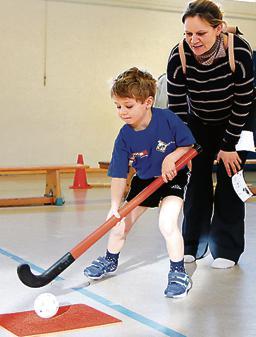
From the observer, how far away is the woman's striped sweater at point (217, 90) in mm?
2680

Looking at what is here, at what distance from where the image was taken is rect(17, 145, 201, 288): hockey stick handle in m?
2.22

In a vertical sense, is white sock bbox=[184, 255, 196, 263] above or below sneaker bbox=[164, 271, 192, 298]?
below

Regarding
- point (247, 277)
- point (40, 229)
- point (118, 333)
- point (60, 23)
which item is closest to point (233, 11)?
point (60, 23)

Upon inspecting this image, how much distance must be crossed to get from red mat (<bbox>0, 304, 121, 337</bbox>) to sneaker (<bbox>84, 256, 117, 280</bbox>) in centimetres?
44

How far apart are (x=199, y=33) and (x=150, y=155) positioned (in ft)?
1.67

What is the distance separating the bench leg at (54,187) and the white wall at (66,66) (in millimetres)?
2472

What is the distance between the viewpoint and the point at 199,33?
8.34 ft

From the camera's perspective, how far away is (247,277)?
Result: 2.73m

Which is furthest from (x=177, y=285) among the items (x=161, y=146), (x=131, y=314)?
(x=161, y=146)

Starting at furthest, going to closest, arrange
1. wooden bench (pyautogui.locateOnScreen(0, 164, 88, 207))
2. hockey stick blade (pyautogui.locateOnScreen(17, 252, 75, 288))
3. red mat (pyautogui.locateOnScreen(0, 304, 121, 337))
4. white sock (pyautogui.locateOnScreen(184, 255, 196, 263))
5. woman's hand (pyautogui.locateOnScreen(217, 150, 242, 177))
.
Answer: wooden bench (pyautogui.locateOnScreen(0, 164, 88, 207)), white sock (pyautogui.locateOnScreen(184, 255, 196, 263)), woman's hand (pyautogui.locateOnScreen(217, 150, 242, 177)), hockey stick blade (pyautogui.locateOnScreen(17, 252, 75, 288)), red mat (pyautogui.locateOnScreen(0, 304, 121, 337))

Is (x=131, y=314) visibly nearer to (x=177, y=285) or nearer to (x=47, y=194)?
(x=177, y=285)

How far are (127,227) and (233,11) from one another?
6675mm

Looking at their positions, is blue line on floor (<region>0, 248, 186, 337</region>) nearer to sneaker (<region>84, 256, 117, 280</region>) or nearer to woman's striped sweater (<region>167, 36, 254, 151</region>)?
sneaker (<region>84, 256, 117, 280</region>)

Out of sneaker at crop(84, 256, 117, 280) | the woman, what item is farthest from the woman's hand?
sneaker at crop(84, 256, 117, 280)
